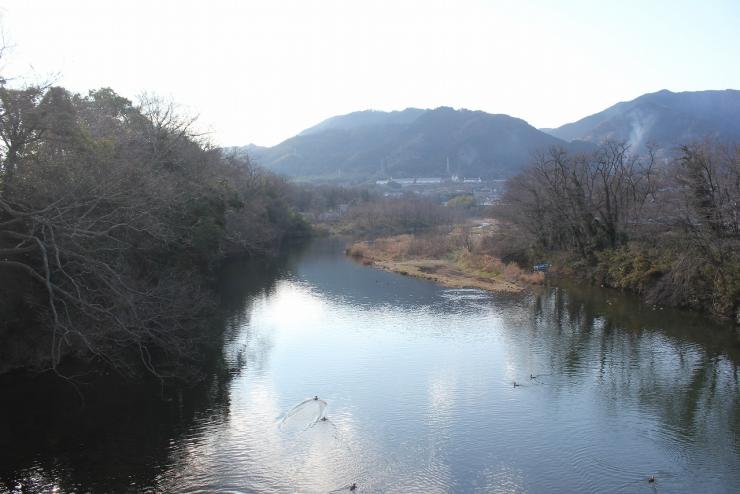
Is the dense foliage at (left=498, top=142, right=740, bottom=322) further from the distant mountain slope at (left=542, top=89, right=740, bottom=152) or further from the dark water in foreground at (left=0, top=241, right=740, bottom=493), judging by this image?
the distant mountain slope at (left=542, top=89, right=740, bottom=152)

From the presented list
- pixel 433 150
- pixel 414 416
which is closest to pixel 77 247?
pixel 414 416

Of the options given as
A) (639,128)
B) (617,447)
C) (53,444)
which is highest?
(639,128)

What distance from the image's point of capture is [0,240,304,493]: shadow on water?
1092 centimetres

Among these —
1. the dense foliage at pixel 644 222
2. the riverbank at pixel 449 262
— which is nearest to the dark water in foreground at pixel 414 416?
the dense foliage at pixel 644 222

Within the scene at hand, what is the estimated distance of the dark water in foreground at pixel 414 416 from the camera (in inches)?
436

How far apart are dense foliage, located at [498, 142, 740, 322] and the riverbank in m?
3.36

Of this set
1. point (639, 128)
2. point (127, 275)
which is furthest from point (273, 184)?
point (639, 128)

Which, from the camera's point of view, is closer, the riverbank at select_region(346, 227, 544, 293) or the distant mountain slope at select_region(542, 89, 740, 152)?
the riverbank at select_region(346, 227, 544, 293)

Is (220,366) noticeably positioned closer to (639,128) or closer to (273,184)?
(273,184)

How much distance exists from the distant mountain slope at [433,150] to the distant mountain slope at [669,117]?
18836 mm

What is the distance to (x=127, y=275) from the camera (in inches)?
668

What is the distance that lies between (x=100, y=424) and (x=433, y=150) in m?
137

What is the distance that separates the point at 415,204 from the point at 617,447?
60869mm

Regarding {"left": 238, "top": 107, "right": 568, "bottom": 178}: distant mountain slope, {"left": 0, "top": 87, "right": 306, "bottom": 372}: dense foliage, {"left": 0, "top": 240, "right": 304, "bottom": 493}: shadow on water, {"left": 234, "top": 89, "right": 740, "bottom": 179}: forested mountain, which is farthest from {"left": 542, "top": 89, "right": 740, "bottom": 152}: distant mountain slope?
{"left": 0, "top": 240, "right": 304, "bottom": 493}: shadow on water
